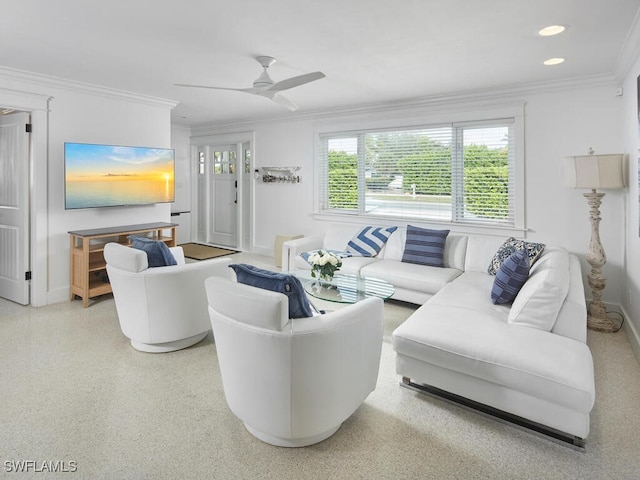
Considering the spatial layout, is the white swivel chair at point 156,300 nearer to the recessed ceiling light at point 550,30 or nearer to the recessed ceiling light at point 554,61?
the recessed ceiling light at point 550,30

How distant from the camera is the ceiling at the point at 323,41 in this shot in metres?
2.51

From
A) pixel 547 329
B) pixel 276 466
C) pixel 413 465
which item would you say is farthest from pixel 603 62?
pixel 276 466

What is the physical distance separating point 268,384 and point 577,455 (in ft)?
5.07

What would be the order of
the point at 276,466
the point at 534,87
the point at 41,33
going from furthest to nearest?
the point at 534,87
the point at 41,33
the point at 276,466

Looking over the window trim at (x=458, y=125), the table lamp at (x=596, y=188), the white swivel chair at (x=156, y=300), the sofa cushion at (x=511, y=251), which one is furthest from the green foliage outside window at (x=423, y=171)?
the white swivel chair at (x=156, y=300)

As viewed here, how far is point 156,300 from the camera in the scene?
2.90 meters

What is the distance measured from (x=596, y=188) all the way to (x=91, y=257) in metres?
5.40

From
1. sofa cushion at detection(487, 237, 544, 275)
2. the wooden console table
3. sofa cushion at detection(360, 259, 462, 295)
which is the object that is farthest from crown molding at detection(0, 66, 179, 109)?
sofa cushion at detection(487, 237, 544, 275)

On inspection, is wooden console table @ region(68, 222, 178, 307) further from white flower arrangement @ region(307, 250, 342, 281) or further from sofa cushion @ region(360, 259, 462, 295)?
sofa cushion @ region(360, 259, 462, 295)

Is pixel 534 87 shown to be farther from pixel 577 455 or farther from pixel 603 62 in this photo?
pixel 577 455

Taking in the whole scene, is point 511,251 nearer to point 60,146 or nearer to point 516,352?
point 516,352

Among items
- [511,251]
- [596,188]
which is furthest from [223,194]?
[596,188]

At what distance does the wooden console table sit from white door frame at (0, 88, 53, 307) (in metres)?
0.26

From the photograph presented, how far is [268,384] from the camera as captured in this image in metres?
1.83
